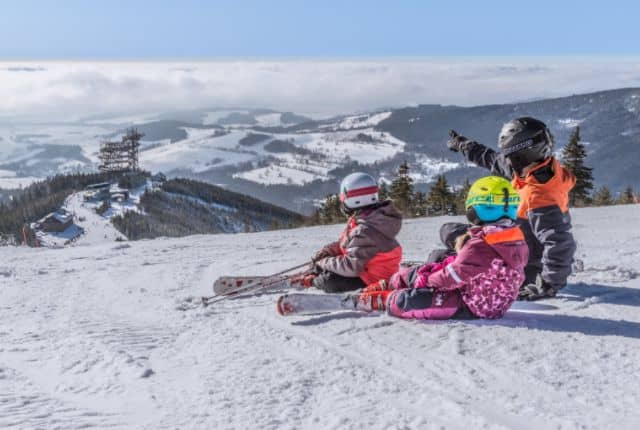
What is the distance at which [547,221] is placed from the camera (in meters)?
6.50

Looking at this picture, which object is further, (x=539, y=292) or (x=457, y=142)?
(x=457, y=142)

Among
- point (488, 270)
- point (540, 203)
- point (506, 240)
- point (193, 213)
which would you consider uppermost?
point (540, 203)

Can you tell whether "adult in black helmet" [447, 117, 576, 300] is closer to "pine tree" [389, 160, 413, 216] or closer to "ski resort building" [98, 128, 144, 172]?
"pine tree" [389, 160, 413, 216]

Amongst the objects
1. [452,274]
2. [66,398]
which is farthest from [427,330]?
[66,398]

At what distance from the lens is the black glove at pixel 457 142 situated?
8.59 meters

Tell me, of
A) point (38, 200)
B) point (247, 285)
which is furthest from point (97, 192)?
point (247, 285)

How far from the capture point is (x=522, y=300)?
643 centimetres

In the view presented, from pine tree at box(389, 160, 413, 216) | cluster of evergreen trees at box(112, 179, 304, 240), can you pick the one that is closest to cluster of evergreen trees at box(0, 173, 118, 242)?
cluster of evergreen trees at box(112, 179, 304, 240)

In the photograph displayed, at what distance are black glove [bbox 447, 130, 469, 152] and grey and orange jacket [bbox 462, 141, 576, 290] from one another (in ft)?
5.51

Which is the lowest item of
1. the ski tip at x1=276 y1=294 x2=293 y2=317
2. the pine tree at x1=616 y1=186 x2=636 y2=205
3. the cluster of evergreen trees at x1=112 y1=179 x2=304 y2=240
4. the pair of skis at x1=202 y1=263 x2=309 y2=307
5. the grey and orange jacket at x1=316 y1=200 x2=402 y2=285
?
the cluster of evergreen trees at x1=112 y1=179 x2=304 y2=240

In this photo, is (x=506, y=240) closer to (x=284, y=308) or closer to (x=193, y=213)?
(x=284, y=308)

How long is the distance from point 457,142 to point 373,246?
3.11 meters

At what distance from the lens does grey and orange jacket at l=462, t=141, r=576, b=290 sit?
645cm

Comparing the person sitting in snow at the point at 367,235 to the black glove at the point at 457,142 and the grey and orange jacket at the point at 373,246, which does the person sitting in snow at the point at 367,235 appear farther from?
the black glove at the point at 457,142
